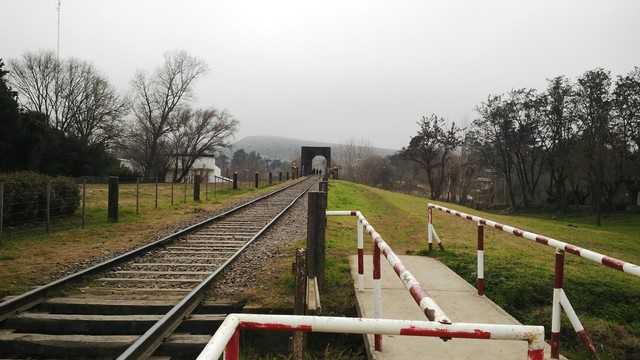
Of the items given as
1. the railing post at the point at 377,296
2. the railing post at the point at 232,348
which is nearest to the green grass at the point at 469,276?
the railing post at the point at 377,296

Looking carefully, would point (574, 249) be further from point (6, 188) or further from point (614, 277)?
point (6, 188)

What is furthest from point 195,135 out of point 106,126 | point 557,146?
point 557,146

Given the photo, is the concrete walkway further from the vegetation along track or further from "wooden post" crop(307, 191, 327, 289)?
the vegetation along track

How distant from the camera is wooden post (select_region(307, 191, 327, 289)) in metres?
5.92

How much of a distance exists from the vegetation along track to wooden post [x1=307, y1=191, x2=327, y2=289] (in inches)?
48.6

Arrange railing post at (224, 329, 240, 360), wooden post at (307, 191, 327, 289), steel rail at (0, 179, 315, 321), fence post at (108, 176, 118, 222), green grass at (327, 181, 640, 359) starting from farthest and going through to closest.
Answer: fence post at (108, 176, 118, 222) < wooden post at (307, 191, 327, 289) < green grass at (327, 181, 640, 359) < steel rail at (0, 179, 315, 321) < railing post at (224, 329, 240, 360)

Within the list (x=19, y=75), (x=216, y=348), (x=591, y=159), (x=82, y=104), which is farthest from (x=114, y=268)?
(x=19, y=75)

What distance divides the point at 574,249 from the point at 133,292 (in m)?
5.32

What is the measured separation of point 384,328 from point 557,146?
4856 centimetres

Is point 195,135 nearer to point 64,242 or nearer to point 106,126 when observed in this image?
point 106,126

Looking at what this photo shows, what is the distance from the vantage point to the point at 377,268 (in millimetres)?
3959

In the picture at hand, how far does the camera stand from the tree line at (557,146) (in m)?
35.4

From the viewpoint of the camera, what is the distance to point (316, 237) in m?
6.00

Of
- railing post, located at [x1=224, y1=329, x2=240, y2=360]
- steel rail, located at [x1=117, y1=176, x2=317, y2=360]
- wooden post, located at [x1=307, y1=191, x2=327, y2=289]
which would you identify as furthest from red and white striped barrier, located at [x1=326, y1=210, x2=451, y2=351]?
steel rail, located at [x1=117, y1=176, x2=317, y2=360]
